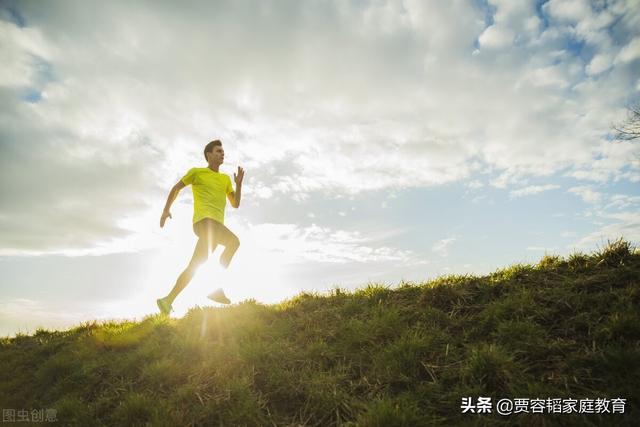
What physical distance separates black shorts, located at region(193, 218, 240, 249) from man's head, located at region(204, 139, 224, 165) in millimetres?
1344

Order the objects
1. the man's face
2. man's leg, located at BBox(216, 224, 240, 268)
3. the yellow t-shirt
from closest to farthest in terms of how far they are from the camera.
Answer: the yellow t-shirt, man's leg, located at BBox(216, 224, 240, 268), the man's face

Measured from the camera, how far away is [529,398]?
10.9ft

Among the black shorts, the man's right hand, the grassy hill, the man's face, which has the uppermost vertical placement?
the man's face

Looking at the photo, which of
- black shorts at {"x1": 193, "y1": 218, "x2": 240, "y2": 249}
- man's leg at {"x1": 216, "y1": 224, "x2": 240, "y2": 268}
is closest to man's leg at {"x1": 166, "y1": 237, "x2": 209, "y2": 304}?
black shorts at {"x1": 193, "y1": 218, "x2": 240, "y2": 249}

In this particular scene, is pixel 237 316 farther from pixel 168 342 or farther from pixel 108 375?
pixel 108 375

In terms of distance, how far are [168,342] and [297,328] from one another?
2059 mm

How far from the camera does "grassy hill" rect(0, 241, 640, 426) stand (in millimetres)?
3537

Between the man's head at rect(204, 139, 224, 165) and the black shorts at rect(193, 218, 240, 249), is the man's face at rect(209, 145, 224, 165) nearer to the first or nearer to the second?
the man's head at rect(204, 139, 224, 165)

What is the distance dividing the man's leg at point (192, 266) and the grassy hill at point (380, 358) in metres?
0.85

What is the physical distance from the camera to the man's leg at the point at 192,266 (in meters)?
7.26

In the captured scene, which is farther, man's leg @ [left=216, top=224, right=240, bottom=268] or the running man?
man's leg @ [left=216, top=224, right=240, bottom=268]

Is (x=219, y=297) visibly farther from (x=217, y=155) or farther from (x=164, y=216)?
(x=217, y=155)

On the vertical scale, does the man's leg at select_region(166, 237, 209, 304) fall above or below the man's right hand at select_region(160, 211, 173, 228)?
below

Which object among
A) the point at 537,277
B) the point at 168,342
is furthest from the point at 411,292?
the point at 168,342
